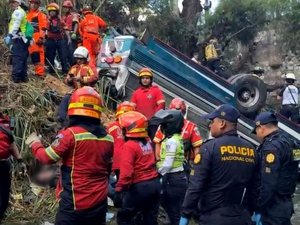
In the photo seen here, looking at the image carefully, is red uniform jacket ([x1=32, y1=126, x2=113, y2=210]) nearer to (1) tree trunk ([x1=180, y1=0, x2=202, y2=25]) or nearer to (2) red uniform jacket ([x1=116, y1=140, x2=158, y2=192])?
(2) red uniform jacket ([x1=116, y1=140, x2=158, y2=192])

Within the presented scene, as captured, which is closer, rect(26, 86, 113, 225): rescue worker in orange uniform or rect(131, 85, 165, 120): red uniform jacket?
rect(26, 86, 113, 225): rescue worker in orange uniform

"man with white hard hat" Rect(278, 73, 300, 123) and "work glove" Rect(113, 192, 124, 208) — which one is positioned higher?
"man with white hard hat" Rect(278, 73, 300, 123)

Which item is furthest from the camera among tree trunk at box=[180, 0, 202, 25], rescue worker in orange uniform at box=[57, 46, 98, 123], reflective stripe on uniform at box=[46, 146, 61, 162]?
tree trunk at box=[180, 0, 202, 25]

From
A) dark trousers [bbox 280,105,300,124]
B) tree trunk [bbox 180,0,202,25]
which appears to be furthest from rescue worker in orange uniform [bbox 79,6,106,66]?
tree trunk [bbox 180,0,202,25]

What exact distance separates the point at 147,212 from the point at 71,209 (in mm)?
1852

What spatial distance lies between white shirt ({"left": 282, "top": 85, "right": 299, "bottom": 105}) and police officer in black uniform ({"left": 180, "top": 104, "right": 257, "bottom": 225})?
29.7 feet

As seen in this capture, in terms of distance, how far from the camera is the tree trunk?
19781 millimetres

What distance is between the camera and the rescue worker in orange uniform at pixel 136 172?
6457 mm

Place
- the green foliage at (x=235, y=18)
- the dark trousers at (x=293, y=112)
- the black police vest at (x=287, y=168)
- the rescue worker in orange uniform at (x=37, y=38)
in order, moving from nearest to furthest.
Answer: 1. the black police vest at (x=287, y=168)
2. the rescue worker in orange uniform at (x=37, y=38)
3. the dark trousers at (x=293, y=112)
4. the green foliage at (x=235, y=18)

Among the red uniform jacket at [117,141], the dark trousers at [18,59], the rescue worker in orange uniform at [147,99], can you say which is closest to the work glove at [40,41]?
the dark trousers at [18,59]

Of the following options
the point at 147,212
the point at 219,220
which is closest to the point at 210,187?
the point at 219,220

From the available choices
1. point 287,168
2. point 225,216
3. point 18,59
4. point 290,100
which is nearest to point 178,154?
point 287,168

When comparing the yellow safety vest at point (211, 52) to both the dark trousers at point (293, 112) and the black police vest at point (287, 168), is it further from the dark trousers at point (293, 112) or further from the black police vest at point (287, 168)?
the black police vest at point (287, 168)

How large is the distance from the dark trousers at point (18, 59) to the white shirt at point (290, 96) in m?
5.98
